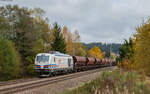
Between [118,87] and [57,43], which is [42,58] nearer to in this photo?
[118,87]

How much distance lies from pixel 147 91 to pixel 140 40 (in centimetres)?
1241

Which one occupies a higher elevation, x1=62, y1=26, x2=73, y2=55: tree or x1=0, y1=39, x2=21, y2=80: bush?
x1=62, y1=26, x2=73, y2=55: tree

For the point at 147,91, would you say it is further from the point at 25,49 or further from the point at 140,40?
the point at 25,49

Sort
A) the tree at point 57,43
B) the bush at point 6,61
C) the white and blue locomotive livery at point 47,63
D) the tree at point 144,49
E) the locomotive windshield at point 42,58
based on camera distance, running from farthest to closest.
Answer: the tree at point 57,43
the locomotive windshield at point 42,58
the white and blue locomotive livery at point 47,63
the bush at point 6,61
the tree at point 144,49

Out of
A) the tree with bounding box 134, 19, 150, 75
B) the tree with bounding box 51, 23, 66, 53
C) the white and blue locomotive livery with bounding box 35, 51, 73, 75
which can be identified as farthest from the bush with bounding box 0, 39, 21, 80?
the tree with bounding box 51, 23, 66, 53

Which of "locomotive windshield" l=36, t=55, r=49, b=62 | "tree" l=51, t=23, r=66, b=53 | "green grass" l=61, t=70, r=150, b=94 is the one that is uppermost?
"tree" l=51, t=23, r=66, b=53

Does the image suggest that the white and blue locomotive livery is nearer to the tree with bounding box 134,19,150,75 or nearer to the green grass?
the tree with bounding box 134,19,150,75

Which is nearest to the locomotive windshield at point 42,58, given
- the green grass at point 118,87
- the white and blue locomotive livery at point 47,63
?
the white and blue locomotive livery at point 47,63

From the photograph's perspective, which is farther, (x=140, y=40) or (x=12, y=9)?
(x=12, y=9)

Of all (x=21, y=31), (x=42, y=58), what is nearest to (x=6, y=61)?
(x=42, y=58)

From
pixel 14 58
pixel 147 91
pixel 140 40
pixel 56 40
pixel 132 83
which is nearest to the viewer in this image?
pixel 147 91

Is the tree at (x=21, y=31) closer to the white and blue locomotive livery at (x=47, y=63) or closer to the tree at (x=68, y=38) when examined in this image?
the white and blue locomotive livery at (x=47, y=63)

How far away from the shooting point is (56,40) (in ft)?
150

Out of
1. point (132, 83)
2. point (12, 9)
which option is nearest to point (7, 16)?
point (12, 9)
